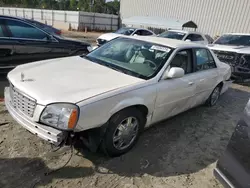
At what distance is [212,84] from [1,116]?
13.4 feet

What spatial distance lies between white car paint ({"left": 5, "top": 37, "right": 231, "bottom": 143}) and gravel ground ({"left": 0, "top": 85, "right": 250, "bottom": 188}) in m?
0.47

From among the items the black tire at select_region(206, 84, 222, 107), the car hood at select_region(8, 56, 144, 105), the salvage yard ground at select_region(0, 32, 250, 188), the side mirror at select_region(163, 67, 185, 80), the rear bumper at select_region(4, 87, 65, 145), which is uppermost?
the side mirror at select_region(163, 67, 185, 80)

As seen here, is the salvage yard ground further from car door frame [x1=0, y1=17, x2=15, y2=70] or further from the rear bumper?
car door frame [x1=0, y1=17, x2=15, y2=70]

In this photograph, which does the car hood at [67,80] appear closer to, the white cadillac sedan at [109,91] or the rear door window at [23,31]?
the white cadillac sedan at [109,91]

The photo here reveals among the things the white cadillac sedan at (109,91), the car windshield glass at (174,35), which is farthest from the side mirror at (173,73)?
the car windshield glass at (174,35)

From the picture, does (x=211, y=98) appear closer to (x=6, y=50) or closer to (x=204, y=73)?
(x=204, y=73)

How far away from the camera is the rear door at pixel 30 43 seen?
16.8 ft

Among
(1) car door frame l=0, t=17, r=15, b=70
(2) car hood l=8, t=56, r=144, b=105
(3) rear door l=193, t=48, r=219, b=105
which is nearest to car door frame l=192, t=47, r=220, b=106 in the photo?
(3) rear door l=193, t=48, r=219, b=105

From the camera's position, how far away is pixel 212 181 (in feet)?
9.31

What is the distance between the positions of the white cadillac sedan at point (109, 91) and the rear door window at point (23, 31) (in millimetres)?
2127

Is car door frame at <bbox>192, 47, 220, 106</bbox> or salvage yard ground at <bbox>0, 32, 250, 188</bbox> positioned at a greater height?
car door frame at <bbox>192, 47, 220, 106</bbox>

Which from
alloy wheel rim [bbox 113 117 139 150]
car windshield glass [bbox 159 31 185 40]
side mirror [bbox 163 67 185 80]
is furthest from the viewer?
car windshield glass [bbox 159 31 185 40]

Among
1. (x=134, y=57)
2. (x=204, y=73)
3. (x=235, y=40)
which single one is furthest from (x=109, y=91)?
(x=235, y=40)

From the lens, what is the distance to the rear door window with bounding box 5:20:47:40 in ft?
16.8
